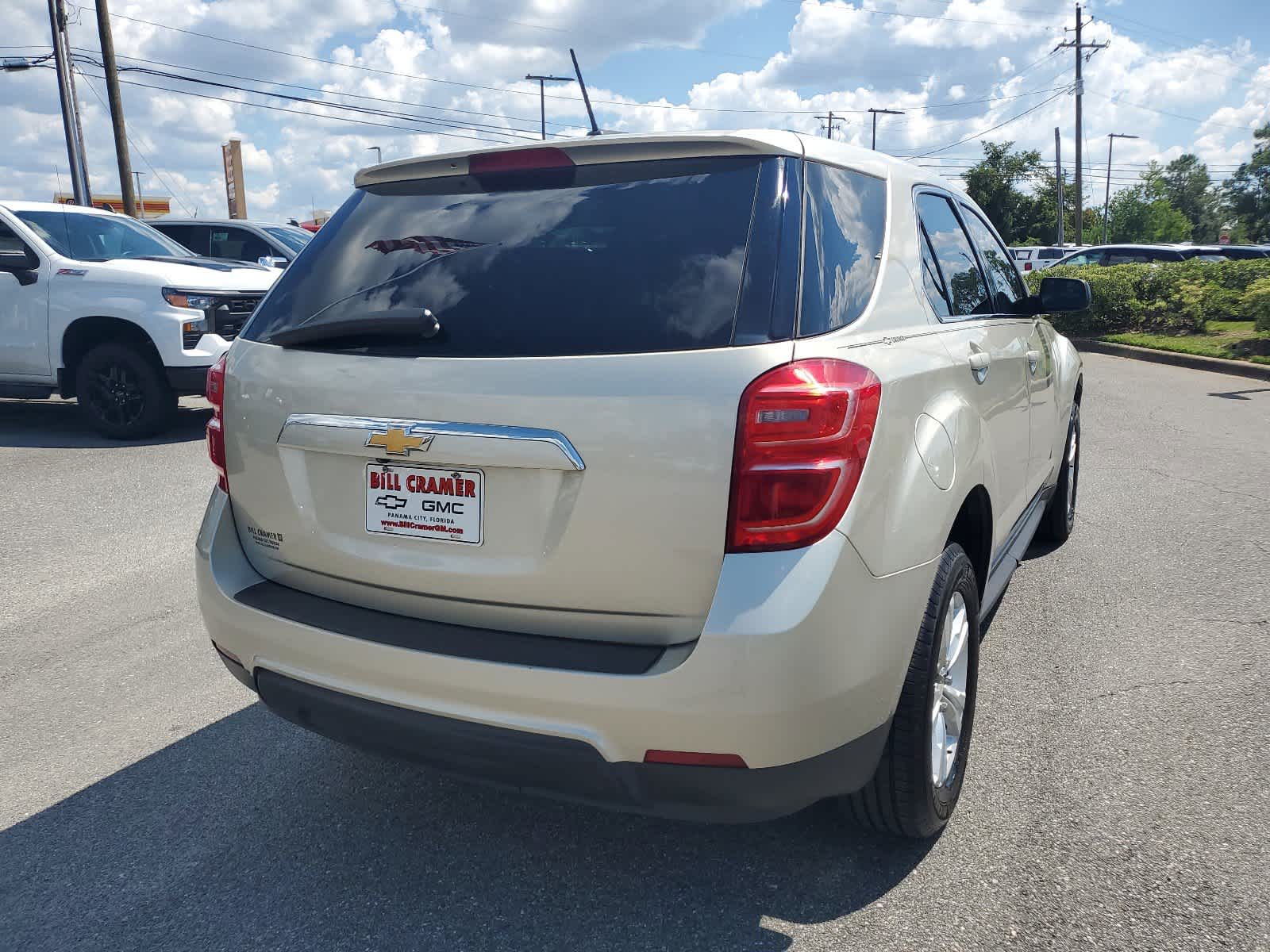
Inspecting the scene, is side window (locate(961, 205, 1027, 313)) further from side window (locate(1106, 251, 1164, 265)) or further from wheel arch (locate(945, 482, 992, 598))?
side window (locate(1106, 251, 1164, 265))

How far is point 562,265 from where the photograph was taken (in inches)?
93.5

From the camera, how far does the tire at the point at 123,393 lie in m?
8.64

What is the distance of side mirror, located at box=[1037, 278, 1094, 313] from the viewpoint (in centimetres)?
419

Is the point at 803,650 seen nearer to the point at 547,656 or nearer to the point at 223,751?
the point at 547,656

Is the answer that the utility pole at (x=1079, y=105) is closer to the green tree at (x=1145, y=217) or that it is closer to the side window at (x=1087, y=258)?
the side window at (x=1087, y=258)

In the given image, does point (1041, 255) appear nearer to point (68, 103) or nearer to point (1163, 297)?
point (1163, 297)

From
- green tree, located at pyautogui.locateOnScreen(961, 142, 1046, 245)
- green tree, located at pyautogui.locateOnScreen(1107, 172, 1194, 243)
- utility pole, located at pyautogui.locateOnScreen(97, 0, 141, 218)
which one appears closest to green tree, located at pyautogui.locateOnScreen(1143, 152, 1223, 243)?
green tree, located at pyautogui.locateOnScreen(1107, 172, 1194, 243)

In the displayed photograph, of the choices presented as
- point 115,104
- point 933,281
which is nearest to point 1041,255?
point 115,104

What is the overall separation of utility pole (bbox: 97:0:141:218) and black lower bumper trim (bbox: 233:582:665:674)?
22475 mm

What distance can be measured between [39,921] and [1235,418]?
1027cm

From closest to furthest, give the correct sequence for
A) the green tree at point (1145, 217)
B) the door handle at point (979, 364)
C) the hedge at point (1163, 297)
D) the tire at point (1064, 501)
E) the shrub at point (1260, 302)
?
the door handle at point (979, 364) < the tire at point (1064, 501) < the shrub at point (1260, 302) < the hedge at point (1163, 297) < the green tree at point (1145, 217)

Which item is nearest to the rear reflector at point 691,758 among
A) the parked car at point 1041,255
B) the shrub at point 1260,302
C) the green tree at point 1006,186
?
the shrub at point 1260,302

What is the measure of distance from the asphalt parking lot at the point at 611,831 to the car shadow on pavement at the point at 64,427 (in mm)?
4525

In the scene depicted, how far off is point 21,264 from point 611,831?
822 cm
